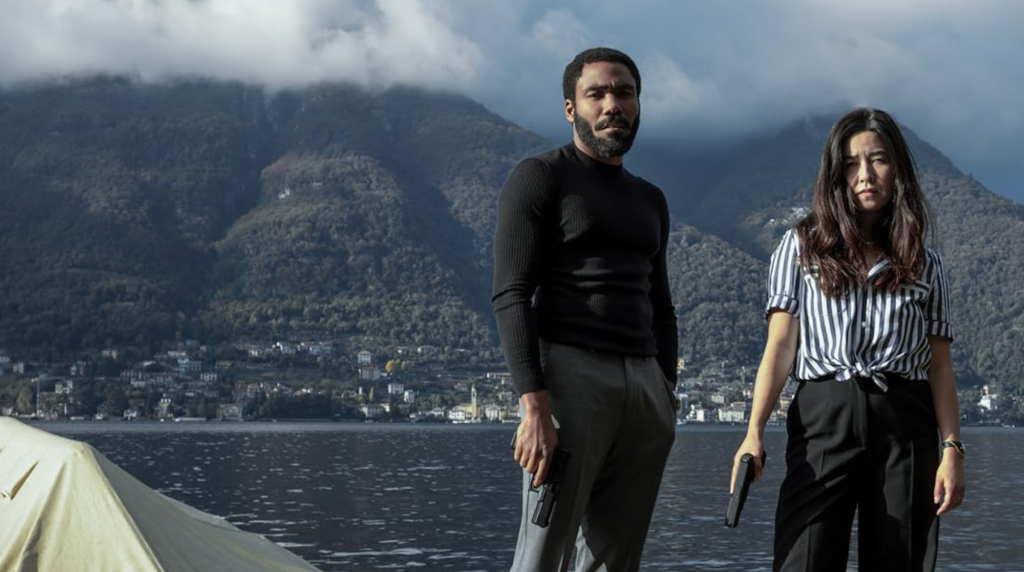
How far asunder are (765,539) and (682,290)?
145 meters

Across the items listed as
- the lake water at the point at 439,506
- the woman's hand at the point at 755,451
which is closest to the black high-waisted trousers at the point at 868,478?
the woman's hand at the point at 755,451

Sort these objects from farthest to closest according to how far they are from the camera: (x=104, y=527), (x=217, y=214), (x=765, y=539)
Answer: (x=217, y=214) → (x=765, y=539) → (x=104, y=527)

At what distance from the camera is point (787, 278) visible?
12.1 ft

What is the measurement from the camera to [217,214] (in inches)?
7382

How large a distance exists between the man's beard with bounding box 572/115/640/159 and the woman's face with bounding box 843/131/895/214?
0.63 m

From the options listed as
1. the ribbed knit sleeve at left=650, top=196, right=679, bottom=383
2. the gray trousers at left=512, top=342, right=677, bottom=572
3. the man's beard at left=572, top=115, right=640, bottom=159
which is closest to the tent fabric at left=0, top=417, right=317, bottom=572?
the gray trousers at left=512, top=342, right=677, bottom=572

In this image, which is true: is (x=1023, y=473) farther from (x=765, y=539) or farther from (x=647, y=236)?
(x=647, y=236)

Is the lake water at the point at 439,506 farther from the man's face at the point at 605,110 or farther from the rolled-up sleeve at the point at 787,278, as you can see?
the rolled-up sleeve at the point at 787,278

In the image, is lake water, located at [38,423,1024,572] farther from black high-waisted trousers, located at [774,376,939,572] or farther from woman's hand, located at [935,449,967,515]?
woman's hand, located at [935,449,967,515]

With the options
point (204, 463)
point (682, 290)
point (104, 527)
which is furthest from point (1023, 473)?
point (682, 290)

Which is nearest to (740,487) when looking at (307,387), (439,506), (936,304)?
(936,304)

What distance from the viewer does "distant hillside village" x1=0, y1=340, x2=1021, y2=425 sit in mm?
146250

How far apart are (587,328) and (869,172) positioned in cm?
90

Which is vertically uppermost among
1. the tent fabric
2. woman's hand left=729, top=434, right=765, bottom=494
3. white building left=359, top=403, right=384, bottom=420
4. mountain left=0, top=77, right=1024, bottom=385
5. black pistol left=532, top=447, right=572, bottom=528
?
mountain left=0, top=77, right=1024, bottom=385
